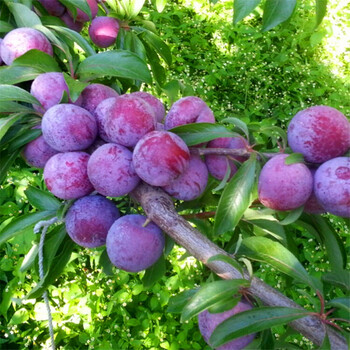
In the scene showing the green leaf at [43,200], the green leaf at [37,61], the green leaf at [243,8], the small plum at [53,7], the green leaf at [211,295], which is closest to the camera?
the green leaf at [211,295]

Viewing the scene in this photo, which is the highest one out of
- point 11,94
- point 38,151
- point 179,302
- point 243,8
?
point 243,8

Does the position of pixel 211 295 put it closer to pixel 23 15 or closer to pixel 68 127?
pixel 68 127

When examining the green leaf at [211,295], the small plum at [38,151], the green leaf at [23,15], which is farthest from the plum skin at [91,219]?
the green leaf at [23,15]

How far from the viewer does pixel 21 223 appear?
0.87m

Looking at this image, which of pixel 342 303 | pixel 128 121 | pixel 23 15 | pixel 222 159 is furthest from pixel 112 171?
pixel 23 15

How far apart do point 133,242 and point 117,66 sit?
13.9 inches

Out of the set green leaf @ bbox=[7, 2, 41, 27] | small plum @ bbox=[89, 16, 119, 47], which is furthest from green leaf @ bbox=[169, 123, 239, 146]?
small plum @ bbox=[89, 16, 119, 47]

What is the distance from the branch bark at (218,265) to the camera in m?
0.59

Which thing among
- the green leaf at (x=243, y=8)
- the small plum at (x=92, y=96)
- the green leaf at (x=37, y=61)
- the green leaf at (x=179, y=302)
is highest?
the green leaf at (x=243, y=8)

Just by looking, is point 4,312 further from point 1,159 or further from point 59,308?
point 1,159

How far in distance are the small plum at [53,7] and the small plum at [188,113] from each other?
22.7 inches

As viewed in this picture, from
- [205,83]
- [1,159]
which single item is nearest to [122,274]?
[1,159]

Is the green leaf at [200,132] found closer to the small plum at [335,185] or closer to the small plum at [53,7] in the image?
the small plum at [335,185]

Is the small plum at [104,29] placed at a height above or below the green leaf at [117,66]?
below
